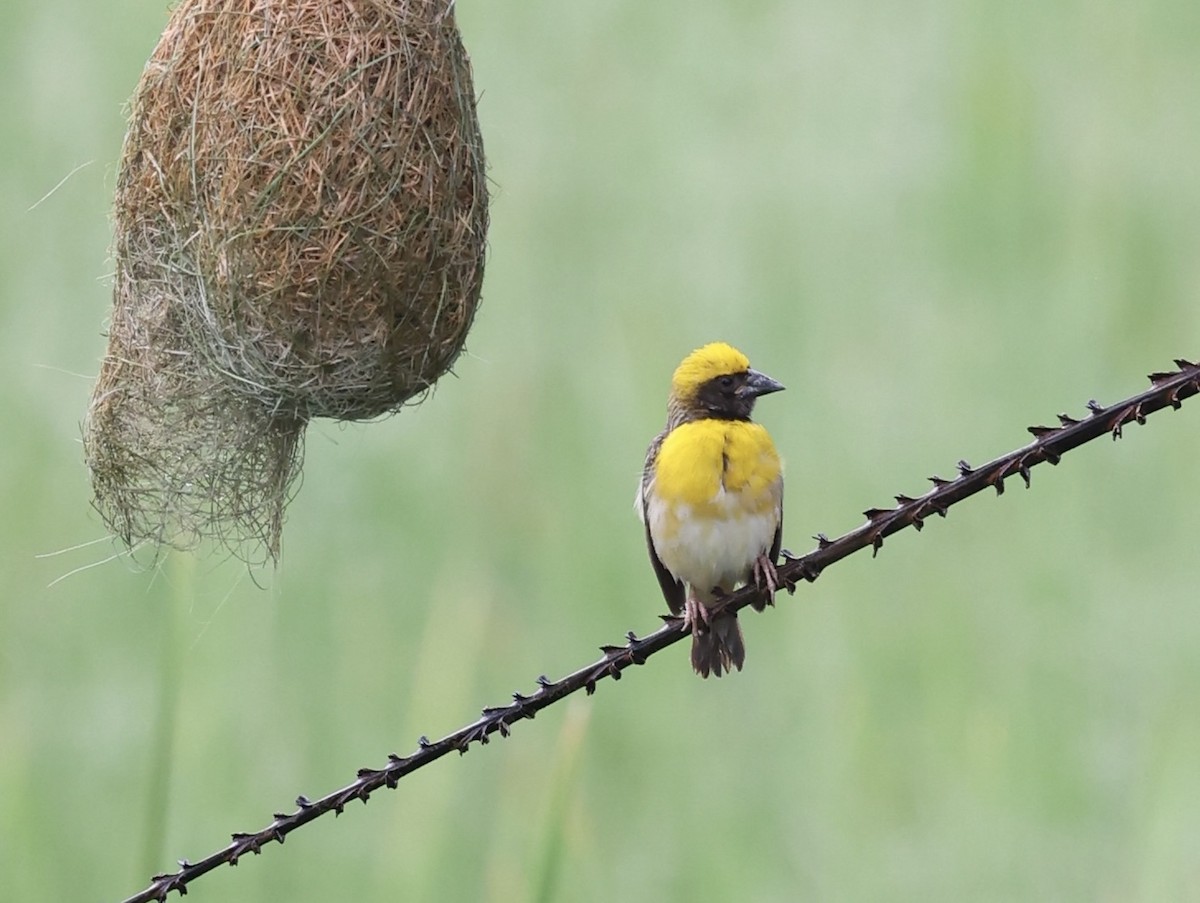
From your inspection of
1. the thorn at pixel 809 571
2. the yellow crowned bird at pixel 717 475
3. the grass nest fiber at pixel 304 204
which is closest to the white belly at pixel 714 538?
the yellow crowned bird at pixel 717 475

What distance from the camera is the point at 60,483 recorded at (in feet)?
16.9

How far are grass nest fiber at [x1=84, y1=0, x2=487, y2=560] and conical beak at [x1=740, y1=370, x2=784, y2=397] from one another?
2.26ft

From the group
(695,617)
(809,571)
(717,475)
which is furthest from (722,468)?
(809,571)

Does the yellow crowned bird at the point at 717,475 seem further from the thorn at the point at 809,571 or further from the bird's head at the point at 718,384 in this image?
the thorn at the point at 809,571

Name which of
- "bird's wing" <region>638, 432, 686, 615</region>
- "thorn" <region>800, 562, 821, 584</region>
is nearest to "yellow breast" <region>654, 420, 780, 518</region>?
"bird's wing" <region>638, 432, 686, 615</region>

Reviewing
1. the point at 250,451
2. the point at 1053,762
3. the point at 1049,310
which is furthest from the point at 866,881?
the point at 250,451

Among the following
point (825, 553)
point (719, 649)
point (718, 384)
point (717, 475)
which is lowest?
point (825, 553)

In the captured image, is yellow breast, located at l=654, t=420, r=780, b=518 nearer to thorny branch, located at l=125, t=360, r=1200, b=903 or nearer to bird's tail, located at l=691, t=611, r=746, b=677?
bird's tail, located at l=691, t=611, r=746, b=677

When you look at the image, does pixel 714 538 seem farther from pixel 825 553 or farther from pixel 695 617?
pixel 825 553

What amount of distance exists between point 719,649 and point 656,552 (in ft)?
0.81

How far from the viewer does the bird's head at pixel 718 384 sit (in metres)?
3.07

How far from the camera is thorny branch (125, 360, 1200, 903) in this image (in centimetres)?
152

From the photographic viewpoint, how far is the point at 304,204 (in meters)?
2.40

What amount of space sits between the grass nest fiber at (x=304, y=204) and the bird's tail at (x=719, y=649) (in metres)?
1.03
